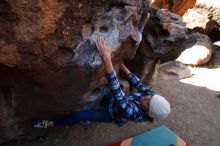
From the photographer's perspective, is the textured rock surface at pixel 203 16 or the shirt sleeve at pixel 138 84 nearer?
the shirt sleeve at pixel 138 84

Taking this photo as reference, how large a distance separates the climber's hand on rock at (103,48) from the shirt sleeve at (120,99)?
224 mm

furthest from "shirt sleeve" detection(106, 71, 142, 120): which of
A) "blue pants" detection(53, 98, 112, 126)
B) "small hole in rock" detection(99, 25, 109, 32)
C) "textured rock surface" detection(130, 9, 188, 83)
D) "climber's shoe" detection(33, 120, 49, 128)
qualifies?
"textured rock surface" detection(130, 9, 188, 83)

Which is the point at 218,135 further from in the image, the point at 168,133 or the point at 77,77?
the point at 77,77

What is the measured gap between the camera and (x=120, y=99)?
3461 millimetres

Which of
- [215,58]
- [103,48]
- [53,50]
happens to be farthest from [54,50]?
[215,58]

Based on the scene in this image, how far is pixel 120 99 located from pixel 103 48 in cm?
61

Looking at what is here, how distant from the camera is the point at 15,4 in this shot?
2662 millimetres

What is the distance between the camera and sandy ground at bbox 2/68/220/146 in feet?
14.3

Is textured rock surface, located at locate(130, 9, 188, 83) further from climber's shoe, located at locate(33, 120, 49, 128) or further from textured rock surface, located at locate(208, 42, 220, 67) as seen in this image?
textured rock surface, located at locate(208, 42, 220, 67)

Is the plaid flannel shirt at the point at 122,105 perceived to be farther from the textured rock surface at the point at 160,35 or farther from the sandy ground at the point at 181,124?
the textured rock surface at the point at 160,35

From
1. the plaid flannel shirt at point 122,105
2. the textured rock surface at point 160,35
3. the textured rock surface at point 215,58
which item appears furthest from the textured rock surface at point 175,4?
the plaid flannel shirt at point 122,105

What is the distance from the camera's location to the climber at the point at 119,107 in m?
3.35

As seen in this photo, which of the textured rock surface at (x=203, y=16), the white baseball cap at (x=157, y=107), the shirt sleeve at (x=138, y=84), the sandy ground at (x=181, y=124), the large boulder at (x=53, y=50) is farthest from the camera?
the textured rock surface at (x=203, y=16)

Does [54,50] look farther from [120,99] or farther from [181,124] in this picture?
[181,124]
